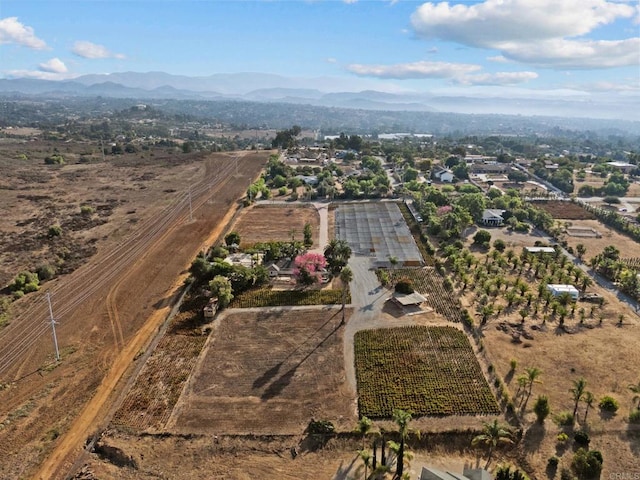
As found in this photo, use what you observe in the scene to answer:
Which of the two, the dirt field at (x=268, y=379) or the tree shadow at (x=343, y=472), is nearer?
the tree shadow at (x=343, y=472)

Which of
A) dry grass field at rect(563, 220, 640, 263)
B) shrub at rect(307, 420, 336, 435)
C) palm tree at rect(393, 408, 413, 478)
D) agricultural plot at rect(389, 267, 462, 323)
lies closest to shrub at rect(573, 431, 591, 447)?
palm tree at rect(393, 408, 413, 478)

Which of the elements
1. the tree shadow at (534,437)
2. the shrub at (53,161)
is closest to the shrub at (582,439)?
the tree shadow at (534,437)

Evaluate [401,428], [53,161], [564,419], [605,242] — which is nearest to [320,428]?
[401,428]

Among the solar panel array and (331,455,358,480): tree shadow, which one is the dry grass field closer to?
the solar panel array

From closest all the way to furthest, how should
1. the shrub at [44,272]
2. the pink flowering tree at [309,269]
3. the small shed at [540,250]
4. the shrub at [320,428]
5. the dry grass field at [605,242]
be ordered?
the shrub at [320,428] < the pink flowering tree at [309,269] < the shrub at [44,272] < the small shed at [540,250] < the dry grass field at [605,242]

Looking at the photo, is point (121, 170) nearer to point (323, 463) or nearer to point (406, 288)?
point (406, 288)

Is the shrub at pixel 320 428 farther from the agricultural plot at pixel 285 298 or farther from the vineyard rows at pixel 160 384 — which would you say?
the agricultural plot at pixel 285 298
